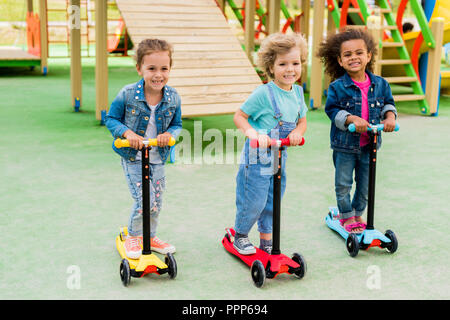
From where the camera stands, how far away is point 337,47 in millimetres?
3729

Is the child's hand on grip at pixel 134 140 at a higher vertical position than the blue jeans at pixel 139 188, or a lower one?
higher

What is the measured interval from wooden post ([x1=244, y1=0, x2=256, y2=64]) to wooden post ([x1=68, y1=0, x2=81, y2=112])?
2.91 m

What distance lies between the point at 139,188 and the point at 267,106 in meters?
0.87

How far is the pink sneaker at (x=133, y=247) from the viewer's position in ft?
11.3

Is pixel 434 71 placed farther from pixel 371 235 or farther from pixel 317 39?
pixel 371 235

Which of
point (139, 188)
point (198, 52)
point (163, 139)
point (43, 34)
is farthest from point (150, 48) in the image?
point (43, 34)

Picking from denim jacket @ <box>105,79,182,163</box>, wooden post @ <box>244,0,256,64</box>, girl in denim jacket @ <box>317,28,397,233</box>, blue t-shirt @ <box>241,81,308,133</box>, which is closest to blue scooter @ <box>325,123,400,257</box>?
girl in denim jacket @ <box>317,28,397,233</box>

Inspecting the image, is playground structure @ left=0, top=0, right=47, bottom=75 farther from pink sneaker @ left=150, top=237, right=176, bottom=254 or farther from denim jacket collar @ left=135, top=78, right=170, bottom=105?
denim jacket collar @ left=135, top=78, right=170, bottom=105

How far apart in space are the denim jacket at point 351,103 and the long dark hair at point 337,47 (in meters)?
0.14

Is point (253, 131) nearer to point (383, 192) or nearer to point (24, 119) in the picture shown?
point (383, 192)

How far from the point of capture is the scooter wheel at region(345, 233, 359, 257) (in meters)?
3.51

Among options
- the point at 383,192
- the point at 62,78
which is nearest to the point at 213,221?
the point at 383,192

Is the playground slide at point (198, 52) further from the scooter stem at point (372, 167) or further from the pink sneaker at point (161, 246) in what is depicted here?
the scooter stem at point (372, 167)

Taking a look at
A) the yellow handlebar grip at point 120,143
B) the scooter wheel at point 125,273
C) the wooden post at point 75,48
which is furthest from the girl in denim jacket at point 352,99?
the wooden post at point 75,48
